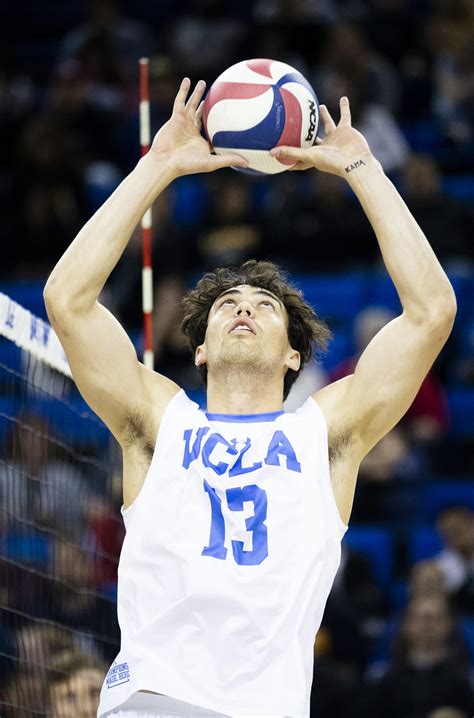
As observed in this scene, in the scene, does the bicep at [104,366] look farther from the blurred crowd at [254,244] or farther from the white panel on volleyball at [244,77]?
the blurred crowd at [254,244]

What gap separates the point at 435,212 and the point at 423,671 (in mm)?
4547

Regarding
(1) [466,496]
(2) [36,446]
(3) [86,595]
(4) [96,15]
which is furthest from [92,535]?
(4) [96,15]

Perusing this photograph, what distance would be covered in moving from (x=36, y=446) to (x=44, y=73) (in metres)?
6.85

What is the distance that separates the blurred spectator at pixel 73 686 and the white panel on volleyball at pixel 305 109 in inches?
110

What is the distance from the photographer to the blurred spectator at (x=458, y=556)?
9.87 m

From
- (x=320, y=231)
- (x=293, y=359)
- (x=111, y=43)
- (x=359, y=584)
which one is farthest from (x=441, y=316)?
(x=111, y=43)

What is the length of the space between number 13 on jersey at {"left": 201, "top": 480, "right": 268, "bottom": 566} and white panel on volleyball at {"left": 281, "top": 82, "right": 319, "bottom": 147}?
5.17 ft

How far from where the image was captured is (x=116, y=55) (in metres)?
14.5

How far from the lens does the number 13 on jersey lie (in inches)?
189

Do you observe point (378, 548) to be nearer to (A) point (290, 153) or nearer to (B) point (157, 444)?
(A) point (290, 153)

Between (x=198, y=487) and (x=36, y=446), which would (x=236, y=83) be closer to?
(x=198, y=487)

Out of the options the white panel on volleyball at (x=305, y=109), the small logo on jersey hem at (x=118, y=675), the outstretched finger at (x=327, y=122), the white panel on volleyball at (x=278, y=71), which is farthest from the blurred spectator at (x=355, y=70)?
the small logo on jersey hem at (x=118, y=675)

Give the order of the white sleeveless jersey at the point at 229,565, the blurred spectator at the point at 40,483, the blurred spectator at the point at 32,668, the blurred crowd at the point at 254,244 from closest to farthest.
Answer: the white sleeveless jersey at the point at 229,565
the blurred spectator at the point at 32,668
the blurred spectator at the point at 40,483
the blurred crowd at the point at 254,244

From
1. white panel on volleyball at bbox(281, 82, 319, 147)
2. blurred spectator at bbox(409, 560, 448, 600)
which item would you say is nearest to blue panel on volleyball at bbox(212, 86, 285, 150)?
white panel on volleyball at bbox(281, 82, 319, 147)
